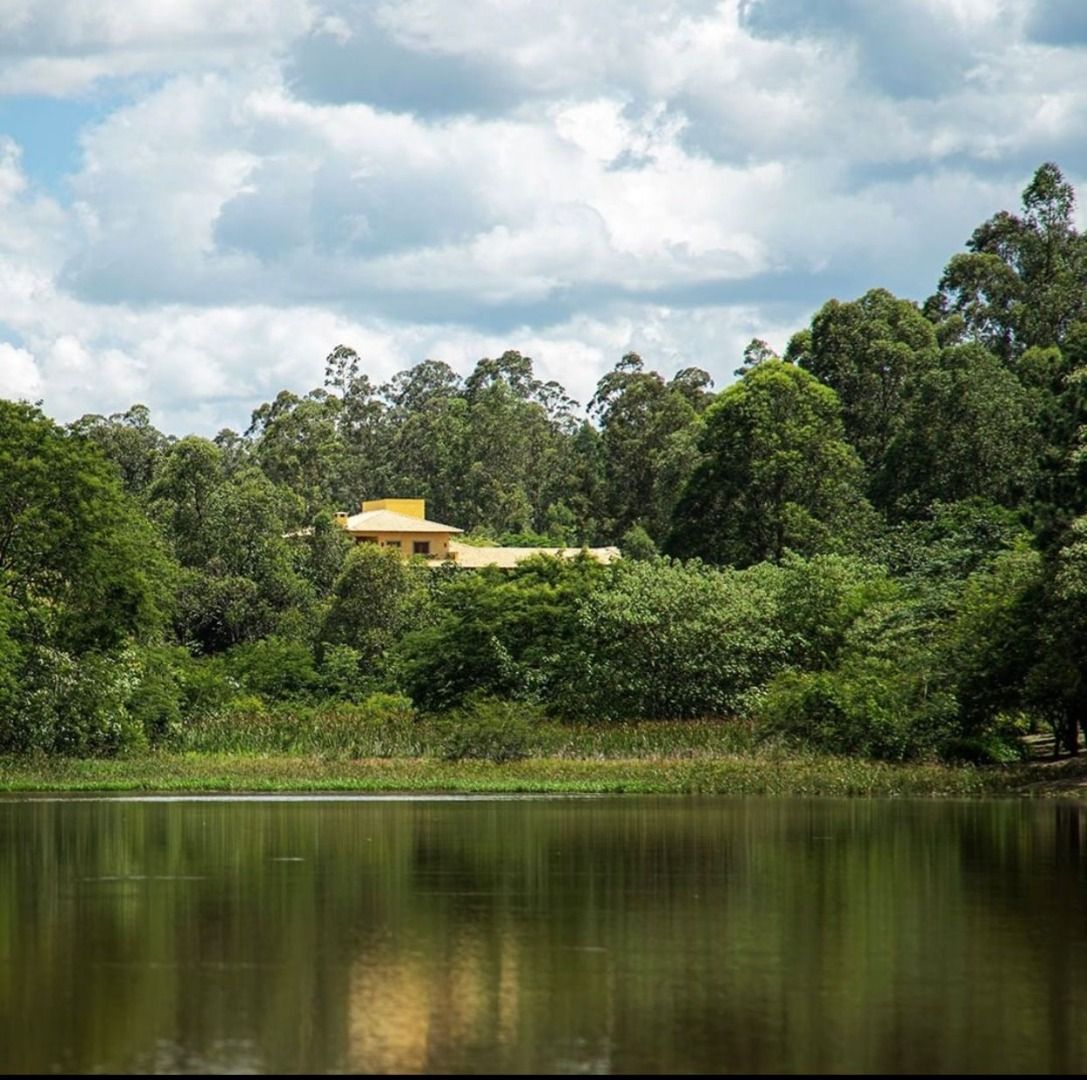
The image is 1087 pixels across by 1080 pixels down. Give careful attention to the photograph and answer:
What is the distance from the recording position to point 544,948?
2064 cm

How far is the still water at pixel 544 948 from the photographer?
605 inches

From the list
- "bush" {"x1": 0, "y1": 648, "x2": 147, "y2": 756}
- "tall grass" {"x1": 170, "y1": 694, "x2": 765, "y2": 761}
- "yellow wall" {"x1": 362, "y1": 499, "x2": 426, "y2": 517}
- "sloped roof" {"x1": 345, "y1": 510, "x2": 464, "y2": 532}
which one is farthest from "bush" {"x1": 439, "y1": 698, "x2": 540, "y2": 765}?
"yellow wall" {"x1": 362, "y1": 499, "x2": 426, "y2": 517}

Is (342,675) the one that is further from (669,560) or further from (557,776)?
(557,776)

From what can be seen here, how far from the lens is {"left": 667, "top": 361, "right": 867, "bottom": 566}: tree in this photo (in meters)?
82.0

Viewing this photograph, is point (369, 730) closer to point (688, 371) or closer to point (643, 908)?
point (643, 908)

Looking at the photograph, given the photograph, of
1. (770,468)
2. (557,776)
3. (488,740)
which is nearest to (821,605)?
(488,740)

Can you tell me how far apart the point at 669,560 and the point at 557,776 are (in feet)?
81.7

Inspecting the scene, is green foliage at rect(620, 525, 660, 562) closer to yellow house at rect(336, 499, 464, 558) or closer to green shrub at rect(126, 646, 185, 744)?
yellow house at rect(336, 499, 464, 558)

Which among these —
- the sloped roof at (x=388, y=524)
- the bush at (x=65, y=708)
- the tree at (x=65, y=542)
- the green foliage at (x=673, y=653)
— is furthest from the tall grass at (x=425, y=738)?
the sloped roof at (x=388, y=524)

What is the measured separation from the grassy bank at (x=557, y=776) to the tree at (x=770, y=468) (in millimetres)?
31873

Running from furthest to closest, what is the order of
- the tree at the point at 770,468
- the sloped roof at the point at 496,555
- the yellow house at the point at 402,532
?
1. the yellow house at the point at 402,532
2. the sloped roof at the point at 496,555
3. the tree at the point at 770,468

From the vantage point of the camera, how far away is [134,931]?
72.3 feet

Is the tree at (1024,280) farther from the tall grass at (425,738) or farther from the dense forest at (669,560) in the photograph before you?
the tall grass at (425,738)

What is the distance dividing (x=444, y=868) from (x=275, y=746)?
25343 millimetres
